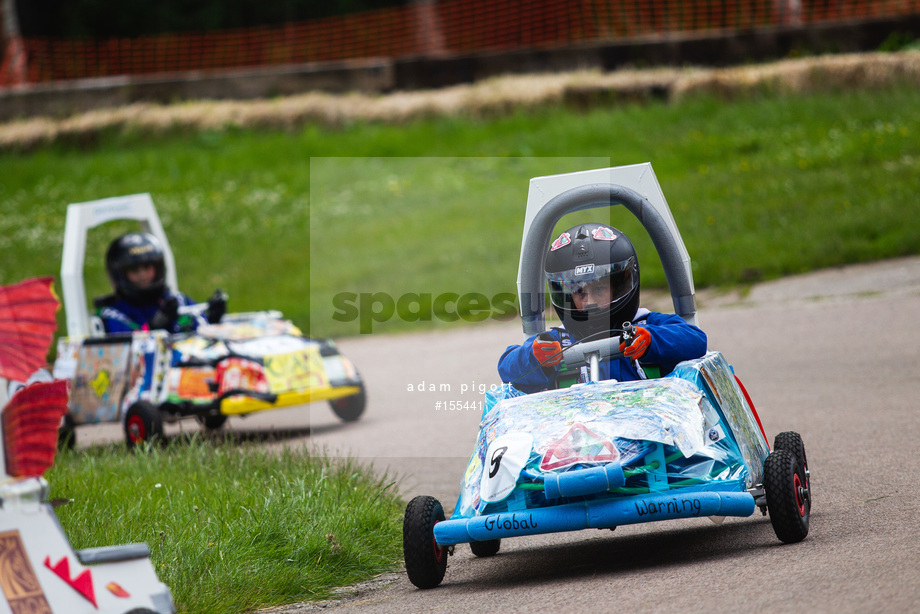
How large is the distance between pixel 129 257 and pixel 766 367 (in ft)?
19.2

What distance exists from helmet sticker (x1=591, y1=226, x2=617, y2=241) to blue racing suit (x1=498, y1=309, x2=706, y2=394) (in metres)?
0.40

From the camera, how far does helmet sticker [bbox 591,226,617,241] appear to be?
537 cm

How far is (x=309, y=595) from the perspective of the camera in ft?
16.5

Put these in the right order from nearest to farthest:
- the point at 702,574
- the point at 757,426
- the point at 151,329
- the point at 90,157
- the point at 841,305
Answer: the point at 702,574 → the point at 757,426 → the point at 151,329 → the point at 841,305 → the point at 90,157

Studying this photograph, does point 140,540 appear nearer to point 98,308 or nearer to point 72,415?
point 72,415

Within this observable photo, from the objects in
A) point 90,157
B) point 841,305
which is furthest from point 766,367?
point 90,157

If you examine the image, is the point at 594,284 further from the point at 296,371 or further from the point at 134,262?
the point at 134,262

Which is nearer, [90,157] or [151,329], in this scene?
[151,329]

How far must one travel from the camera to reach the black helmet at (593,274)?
5309 millimetres

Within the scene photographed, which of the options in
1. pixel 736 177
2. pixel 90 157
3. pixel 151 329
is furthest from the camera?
pixel 90 157

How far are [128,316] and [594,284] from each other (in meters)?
6.26

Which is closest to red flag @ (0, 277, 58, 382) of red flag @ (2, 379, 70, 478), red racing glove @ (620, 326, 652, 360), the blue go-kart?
red flag @ (2, 379, 70, 478)

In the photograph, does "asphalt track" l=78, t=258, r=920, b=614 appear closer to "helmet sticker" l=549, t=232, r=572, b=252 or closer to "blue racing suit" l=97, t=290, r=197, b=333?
"blue racing suit" l=97, t=290, r=197, b=333

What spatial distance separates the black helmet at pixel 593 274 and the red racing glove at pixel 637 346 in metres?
0.26
